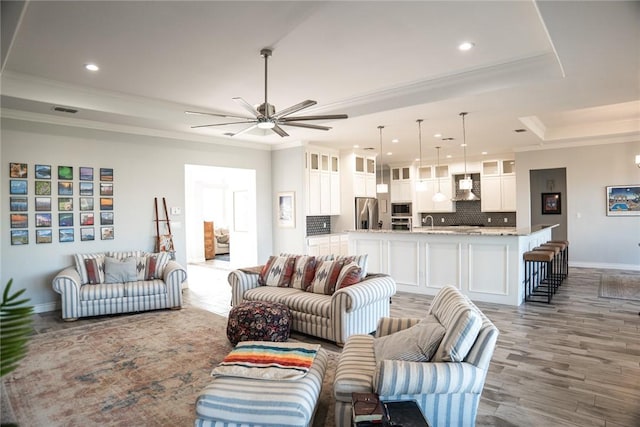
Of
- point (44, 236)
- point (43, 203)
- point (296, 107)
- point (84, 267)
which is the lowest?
point (84, 267)

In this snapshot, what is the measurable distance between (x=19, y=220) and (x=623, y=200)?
10.7m

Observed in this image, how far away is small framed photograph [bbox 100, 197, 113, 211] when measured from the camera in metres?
5.80

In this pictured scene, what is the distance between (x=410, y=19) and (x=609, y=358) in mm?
3539

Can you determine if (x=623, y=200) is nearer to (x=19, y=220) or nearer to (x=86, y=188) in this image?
(x=86, y=188)

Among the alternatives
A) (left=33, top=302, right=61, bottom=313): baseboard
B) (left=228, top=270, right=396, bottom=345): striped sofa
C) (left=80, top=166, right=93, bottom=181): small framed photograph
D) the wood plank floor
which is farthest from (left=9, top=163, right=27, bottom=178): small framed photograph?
(left=228, top=270, right=396, bottom=345): striped sofa

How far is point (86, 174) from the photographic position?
18.5ft

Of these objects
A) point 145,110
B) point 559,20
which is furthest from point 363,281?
point 145,110

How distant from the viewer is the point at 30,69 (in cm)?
420

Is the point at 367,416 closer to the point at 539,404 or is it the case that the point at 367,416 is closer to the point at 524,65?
the point at 539,404

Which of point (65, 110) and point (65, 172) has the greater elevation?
point (65, 110)

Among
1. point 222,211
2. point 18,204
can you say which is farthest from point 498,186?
point 18,204

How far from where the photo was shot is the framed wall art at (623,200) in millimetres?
7523

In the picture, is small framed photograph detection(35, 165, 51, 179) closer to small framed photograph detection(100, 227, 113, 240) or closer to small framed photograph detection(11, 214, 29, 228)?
small framed photograph detection(11, 214, 29, 228)

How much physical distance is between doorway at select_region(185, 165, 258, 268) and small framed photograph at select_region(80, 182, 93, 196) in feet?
6.00
